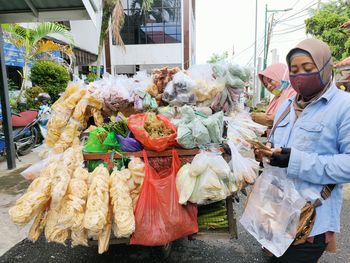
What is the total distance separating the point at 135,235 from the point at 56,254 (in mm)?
1285

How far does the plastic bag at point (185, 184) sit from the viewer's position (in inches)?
75.4

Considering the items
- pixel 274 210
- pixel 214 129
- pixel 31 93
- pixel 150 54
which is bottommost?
pixel 274 210

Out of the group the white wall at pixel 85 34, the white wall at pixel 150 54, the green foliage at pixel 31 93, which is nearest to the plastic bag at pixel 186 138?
the green foliage at pixel 31 93

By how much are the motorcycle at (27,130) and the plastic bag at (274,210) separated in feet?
15.9

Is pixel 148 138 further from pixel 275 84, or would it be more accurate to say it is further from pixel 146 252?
pixel 275 84

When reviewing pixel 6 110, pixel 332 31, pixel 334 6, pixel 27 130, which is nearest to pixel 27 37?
pixel 27 130

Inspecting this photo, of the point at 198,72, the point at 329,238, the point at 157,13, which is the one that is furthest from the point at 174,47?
the point at 329,238

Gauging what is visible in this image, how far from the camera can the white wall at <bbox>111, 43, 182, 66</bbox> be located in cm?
1944

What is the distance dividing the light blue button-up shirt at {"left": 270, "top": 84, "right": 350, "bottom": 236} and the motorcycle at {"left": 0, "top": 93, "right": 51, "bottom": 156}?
5127 millimetres

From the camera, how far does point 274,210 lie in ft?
5.39

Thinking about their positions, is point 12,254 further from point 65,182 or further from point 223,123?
point 223,123

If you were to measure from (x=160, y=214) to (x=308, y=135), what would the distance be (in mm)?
1069

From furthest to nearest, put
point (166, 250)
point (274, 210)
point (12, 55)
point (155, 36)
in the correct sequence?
point (155, 36)
point (12, 55)
point (166, 250)
point (274, 210)

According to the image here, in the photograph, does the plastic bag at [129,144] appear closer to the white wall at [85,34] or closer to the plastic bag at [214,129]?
the plastic bag at [214,129]
